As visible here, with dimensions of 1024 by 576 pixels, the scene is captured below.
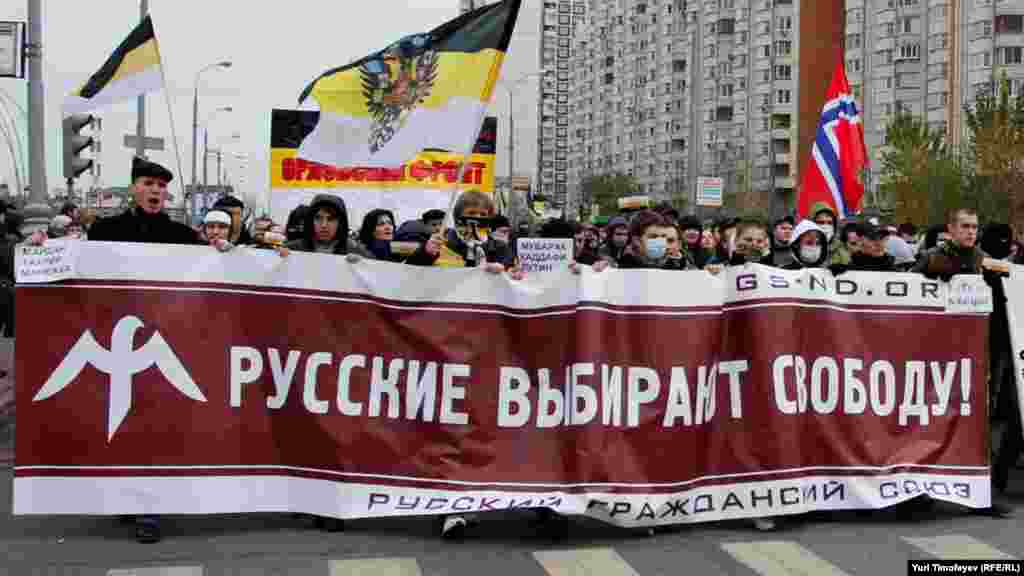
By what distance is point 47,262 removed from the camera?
291 inches

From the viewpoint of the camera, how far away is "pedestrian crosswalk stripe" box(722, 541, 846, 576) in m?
6.84

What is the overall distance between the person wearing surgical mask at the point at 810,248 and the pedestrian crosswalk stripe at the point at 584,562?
8.86 feet

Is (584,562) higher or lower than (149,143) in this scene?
lower

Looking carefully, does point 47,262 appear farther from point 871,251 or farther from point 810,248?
point 871,251

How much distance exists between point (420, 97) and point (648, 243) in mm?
1550

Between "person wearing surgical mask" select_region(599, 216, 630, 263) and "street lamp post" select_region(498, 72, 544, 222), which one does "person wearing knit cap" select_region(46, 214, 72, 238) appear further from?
"street lamp post" select_region(498, 72, 544, 222)

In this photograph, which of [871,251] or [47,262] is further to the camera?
[871,251]

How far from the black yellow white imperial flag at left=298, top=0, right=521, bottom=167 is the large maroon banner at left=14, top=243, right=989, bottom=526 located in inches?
32.9

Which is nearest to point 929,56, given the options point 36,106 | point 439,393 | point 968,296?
point 36,106

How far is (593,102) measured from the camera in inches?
5669

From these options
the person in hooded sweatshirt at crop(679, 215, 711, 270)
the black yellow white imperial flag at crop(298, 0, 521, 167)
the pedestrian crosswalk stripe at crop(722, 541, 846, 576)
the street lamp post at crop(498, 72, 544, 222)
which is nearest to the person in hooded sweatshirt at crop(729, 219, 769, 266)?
the black yellow white imperial flag at crop(298, 0, 521, 167)

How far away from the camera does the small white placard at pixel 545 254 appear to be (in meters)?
11.6

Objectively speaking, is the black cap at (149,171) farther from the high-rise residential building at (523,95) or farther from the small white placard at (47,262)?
the high-rise residential building at (523,95)

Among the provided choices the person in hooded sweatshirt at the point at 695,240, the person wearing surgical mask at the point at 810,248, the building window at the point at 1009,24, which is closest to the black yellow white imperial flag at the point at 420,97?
the person wearing surgical mask at the point at 810,248
